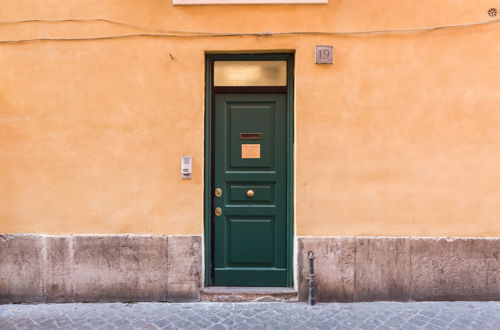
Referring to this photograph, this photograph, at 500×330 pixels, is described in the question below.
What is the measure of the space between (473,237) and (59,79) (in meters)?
5.41

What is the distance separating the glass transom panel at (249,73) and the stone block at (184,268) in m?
2.02

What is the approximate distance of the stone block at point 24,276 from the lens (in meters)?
A: 4.48

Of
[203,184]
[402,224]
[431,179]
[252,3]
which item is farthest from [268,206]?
[252,3]

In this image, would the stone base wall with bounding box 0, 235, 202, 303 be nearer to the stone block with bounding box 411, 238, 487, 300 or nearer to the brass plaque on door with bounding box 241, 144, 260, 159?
the brass plaque on door with bounding box 241, 144, 260, 159

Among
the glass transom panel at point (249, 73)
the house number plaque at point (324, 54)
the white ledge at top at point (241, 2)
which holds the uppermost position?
the white ledge at top at point (241, 2)

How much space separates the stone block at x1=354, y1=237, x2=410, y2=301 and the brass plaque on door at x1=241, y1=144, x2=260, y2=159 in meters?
1.63

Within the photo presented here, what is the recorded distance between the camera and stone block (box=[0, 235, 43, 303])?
14.7ft

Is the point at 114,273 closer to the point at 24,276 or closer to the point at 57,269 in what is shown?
the point at 57,269

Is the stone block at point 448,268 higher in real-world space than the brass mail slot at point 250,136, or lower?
lower

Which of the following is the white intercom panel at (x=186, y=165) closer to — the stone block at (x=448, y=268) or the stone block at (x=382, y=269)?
the stone block at (x=382, y=269)

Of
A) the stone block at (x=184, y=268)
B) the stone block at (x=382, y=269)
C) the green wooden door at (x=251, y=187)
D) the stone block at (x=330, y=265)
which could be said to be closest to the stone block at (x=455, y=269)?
the stone block at (x=382, y=269)

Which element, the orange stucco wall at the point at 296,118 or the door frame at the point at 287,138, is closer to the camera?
the orange stucco wall at the point at 296,118

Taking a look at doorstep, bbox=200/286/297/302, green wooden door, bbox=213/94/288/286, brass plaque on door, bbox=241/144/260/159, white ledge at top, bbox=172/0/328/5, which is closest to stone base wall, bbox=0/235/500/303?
doorstep, bbox=200/286/297/302

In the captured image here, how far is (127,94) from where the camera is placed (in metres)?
4.49
